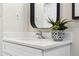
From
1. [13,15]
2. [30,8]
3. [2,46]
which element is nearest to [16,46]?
[2,46]

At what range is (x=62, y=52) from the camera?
3.23ft

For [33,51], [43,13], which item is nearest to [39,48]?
[33,51]

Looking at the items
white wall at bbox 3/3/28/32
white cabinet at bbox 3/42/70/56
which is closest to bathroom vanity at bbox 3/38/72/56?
white cabinet at bbox 3/42/70/56

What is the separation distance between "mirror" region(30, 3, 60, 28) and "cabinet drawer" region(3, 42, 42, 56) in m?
0.40

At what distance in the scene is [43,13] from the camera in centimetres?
131

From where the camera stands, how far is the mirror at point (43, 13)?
1.16 metres

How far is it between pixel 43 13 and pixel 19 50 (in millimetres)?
525

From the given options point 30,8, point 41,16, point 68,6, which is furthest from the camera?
point 30,8

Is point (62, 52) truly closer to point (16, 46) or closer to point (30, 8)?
point (16, 46)

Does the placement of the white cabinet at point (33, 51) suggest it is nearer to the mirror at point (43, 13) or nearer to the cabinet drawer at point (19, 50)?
→ the cabinet drawer at point (19, 50)

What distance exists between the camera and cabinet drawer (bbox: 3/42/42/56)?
874 millimetres

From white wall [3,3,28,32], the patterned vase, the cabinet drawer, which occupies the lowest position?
the cabinet drawer

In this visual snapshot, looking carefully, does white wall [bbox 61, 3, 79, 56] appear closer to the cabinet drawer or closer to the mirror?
the mirror

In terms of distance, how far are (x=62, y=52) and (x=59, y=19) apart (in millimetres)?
329
